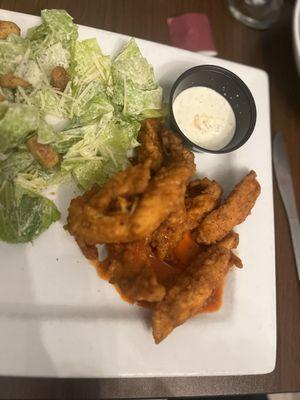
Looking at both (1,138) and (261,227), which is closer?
(1,138)

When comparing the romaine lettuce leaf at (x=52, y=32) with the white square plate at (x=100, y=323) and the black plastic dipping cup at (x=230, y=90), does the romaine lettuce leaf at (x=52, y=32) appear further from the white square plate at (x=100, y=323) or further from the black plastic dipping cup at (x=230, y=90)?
the black plastic dipping cup at (x=230, y=90)

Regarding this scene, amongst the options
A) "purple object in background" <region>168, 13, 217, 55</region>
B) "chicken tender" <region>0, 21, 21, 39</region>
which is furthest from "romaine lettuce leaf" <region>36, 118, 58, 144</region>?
"purple object in background" <region>168, 13, 217, 55</region>

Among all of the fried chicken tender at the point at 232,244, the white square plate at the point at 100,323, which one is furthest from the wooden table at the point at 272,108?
the fried chicken tender at the point at 232,244

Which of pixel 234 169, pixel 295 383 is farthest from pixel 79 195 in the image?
pixel 295 383

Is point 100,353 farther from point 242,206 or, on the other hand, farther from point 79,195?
point 242,206

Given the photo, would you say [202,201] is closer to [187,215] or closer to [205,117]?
[187,215]
